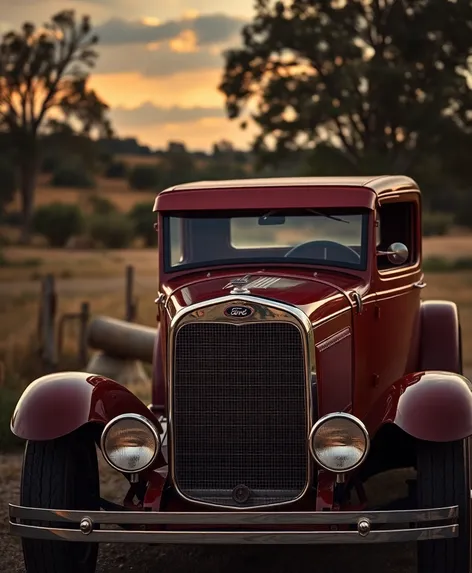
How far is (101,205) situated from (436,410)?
62095mm

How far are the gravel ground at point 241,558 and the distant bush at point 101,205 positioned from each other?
59.0 meters

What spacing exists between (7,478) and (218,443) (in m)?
3.68

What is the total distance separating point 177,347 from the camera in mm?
6078

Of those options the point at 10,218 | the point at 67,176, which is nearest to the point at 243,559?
the point at 10,218

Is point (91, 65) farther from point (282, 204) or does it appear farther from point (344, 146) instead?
point (282, 204)

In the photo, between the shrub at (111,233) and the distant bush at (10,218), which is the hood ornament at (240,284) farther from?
the distant bush at (10,218)

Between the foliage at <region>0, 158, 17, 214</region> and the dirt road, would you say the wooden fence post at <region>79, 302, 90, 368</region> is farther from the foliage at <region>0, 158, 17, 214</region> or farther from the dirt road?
the foliage at <region>0, 158, 17, 214</region>

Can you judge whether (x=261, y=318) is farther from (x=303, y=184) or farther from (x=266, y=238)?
(x=266, y=238)

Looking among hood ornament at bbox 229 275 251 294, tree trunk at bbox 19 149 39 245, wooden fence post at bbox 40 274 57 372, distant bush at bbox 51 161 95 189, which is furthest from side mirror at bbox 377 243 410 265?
distant bush at bbox 51 161 95 189

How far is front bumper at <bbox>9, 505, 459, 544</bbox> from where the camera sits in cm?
566

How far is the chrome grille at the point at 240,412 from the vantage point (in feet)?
19.7

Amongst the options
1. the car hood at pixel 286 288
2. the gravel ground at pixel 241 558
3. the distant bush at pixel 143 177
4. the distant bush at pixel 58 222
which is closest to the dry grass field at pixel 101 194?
the distant bush at pixel 143 177

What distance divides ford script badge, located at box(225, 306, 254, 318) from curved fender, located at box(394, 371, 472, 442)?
3.05ft

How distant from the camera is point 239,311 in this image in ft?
19.7
